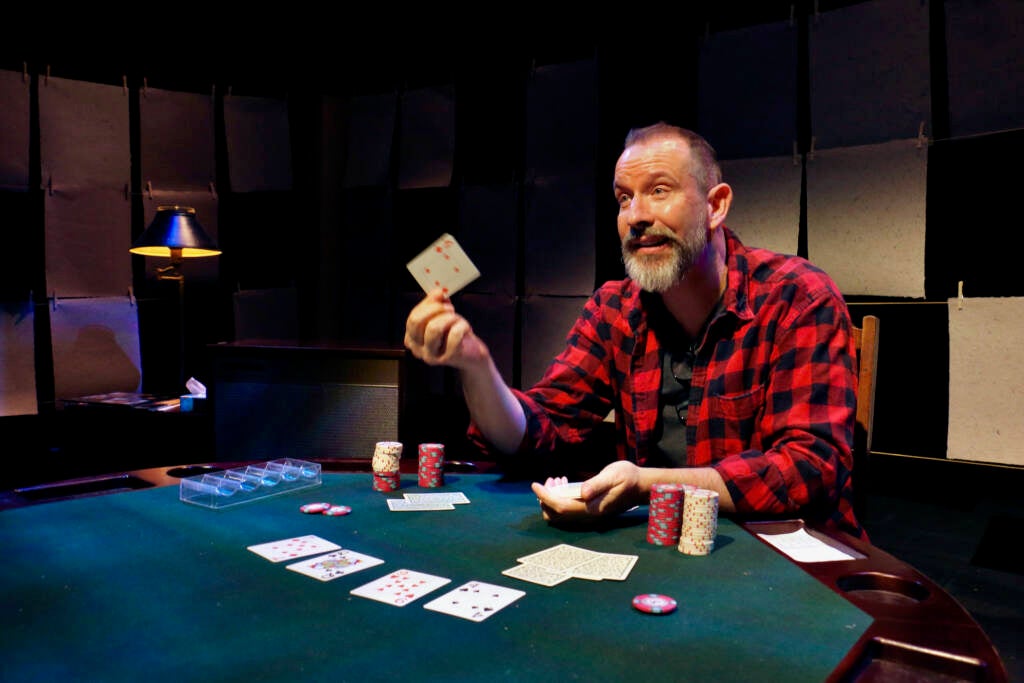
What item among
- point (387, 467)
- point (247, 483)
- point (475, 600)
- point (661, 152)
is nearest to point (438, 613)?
point (475, 600)

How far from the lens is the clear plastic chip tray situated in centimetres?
163

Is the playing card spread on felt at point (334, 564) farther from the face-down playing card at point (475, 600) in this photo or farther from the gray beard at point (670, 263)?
the gray beard at point (670, 263)

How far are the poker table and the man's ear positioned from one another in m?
0.87

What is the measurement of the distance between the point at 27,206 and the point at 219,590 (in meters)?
3.72

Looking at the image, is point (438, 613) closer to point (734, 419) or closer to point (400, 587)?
point (400, 587)

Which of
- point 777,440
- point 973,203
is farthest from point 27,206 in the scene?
point 973,203

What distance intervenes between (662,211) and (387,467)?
965 mm

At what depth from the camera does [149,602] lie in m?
1.08

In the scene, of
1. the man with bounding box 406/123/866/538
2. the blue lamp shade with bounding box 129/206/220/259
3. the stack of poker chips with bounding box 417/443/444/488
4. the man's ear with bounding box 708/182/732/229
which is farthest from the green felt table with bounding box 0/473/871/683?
the blue lamp shade with bounding box 129/206/220/259

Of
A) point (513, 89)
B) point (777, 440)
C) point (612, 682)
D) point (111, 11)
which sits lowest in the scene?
point (612, 682)

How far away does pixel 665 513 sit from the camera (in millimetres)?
1385

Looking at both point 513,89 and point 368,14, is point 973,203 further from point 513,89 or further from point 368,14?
point 368,14

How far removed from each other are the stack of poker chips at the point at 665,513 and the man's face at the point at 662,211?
0.73 meters

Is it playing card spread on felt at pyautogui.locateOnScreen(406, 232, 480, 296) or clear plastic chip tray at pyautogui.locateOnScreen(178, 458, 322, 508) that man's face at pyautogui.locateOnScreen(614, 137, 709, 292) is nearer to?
playing card spread on felt at pyautogui.locateOnScreen(406, 232, 480, 296)
